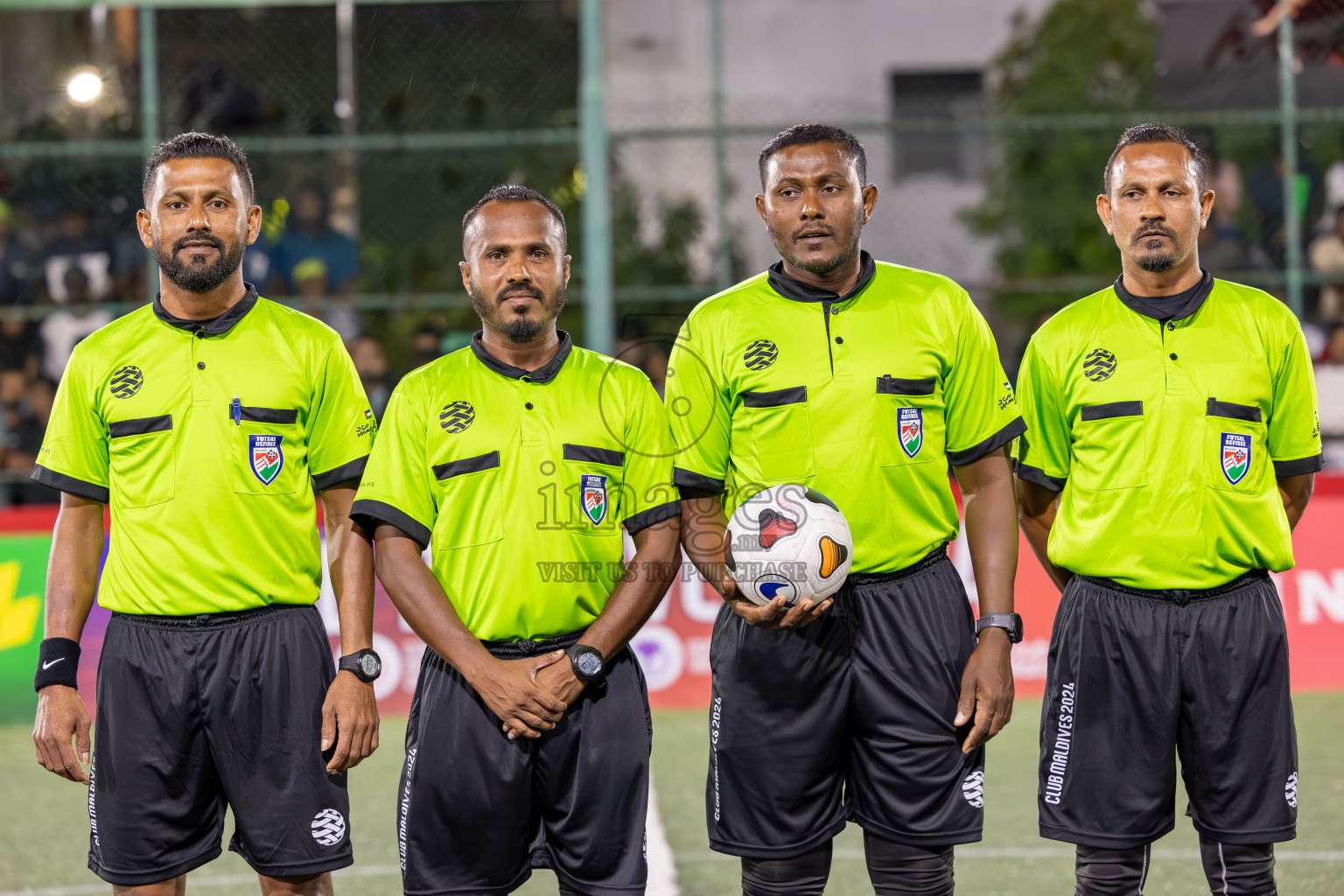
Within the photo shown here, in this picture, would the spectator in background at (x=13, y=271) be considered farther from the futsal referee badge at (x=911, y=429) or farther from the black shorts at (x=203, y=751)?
the futsal referee badge at (x=911, y=429)

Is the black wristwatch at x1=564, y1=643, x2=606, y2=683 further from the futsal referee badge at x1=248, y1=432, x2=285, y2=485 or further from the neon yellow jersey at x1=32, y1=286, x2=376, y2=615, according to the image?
the futsal referee badge at x1=248, y1=432, x2=285, y2=485

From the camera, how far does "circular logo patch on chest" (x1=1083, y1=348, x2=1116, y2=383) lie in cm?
414

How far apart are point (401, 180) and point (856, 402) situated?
7458mm

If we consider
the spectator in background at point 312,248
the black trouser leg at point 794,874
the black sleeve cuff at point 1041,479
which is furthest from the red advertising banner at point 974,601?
the black trouser leg at point 794,874

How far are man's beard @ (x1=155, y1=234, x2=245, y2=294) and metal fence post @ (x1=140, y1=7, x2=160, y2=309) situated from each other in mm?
6069

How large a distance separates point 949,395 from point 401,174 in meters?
7.46

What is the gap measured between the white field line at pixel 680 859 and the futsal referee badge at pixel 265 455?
225 centimetres

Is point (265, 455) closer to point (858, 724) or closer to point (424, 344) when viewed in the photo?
point (858, 724)

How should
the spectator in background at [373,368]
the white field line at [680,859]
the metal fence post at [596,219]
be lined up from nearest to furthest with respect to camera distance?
the white field line at [680,859], the metal fence post at [596,219], the spectator in background at [373,368]

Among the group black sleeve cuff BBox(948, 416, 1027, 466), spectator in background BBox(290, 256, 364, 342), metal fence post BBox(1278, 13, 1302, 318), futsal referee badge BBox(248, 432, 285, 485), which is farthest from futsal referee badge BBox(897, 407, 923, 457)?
metal fence post BBox(1278, 13, 1302, 318)

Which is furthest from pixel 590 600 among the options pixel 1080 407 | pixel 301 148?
pixel 301 148

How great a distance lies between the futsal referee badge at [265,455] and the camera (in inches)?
154

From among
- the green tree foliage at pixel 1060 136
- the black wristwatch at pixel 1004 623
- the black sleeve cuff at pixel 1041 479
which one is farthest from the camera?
the green tree foliage at pixel 1060 136

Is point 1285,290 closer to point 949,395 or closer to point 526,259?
point 949,395
